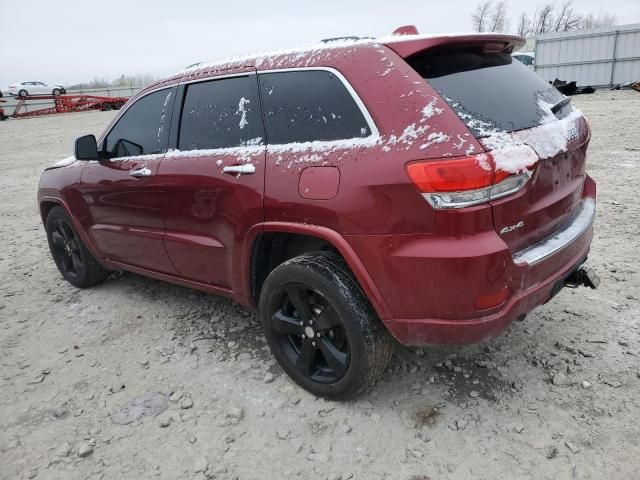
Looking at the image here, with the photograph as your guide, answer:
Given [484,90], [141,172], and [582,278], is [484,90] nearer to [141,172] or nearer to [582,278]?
[582,278]

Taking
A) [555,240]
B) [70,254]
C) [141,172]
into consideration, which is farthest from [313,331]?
[70,254]

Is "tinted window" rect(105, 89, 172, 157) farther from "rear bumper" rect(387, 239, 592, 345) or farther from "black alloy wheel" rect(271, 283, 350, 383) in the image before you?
"rear bumper" rect(387, 239, 592, 345)

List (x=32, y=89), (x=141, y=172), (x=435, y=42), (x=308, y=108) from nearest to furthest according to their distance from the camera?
(x=435, y=42) → (x=308, y=108) → (x=141, y=172) → (x=32, y=89)

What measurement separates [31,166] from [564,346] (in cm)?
1227

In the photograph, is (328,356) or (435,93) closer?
(435,93)

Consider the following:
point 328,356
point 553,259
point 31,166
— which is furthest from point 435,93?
point 31,166

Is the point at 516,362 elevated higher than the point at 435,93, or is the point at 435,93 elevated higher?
the point at 435,93

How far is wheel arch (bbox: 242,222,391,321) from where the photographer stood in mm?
2303

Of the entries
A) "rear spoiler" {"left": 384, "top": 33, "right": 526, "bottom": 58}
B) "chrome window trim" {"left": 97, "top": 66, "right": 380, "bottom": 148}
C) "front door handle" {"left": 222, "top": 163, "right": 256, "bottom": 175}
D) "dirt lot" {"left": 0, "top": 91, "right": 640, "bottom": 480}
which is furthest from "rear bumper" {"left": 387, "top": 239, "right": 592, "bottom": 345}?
"rear spoiler" {"left": 384, "top": 33, "right": 526, "bottom": 58}

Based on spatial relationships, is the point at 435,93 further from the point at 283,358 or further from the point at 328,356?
the point at 283,358

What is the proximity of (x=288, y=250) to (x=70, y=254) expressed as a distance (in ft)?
8.57

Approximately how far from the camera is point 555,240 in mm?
2416

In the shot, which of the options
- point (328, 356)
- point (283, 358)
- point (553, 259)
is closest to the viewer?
point (553, 259)

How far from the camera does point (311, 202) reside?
7.80 ft
